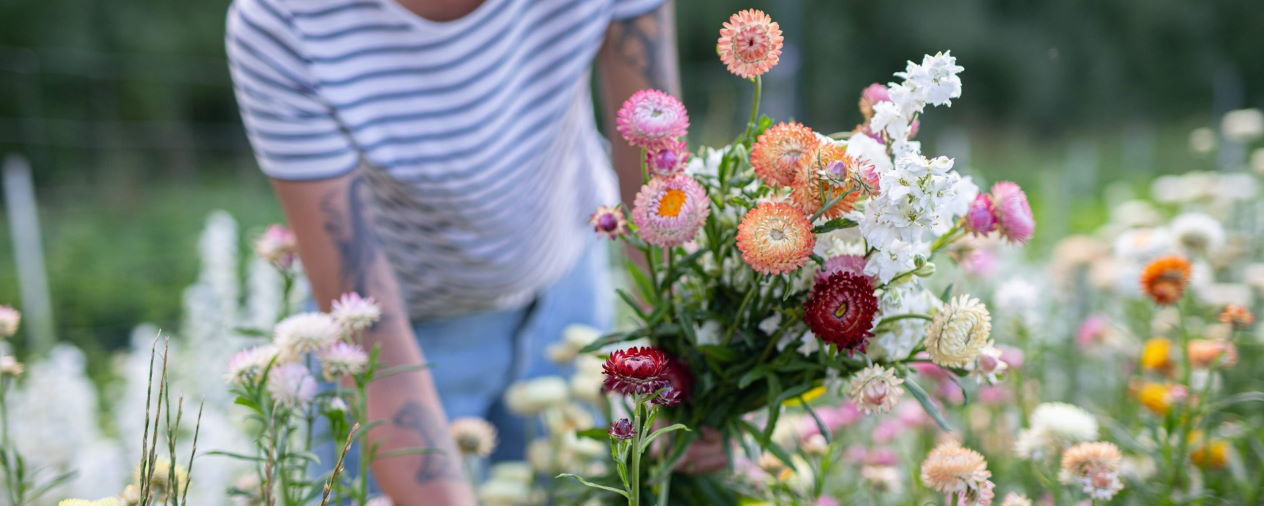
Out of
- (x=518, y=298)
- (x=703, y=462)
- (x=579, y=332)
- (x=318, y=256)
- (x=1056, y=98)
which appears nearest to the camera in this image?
(x=703, y=462)

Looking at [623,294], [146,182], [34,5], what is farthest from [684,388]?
[34,5]

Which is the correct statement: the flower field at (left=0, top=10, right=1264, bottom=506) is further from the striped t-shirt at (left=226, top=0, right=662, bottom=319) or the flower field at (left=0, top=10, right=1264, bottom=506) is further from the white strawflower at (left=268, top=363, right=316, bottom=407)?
the striped t-shirt at (left=226, top=0, right=662, bottom=319)

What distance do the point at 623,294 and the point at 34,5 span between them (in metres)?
14.9

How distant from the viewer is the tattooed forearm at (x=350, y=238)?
1.02 meters

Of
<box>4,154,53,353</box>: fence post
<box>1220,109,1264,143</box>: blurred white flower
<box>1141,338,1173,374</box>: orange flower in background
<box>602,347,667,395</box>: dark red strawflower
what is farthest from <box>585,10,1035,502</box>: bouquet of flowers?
<box>4,154,53,353</box>: fence post

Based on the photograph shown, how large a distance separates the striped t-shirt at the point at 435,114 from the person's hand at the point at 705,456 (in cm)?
49

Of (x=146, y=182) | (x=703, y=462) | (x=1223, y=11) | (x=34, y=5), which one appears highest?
(x=34, y=5)

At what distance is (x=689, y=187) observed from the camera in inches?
27.2

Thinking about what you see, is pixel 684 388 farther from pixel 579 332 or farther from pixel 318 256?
pixel 579 332

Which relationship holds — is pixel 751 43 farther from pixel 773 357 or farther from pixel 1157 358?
pixel 1157 358

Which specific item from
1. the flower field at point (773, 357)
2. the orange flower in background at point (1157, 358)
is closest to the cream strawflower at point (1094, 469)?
the flower field at point (773, 357)

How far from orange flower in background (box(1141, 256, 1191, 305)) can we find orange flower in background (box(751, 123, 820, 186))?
2.11 feet

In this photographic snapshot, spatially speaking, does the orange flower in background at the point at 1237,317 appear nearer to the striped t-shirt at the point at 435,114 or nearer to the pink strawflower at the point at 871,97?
the pink strawflower at the point at 871,97

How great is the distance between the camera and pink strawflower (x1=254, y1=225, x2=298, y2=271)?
1.03 m
